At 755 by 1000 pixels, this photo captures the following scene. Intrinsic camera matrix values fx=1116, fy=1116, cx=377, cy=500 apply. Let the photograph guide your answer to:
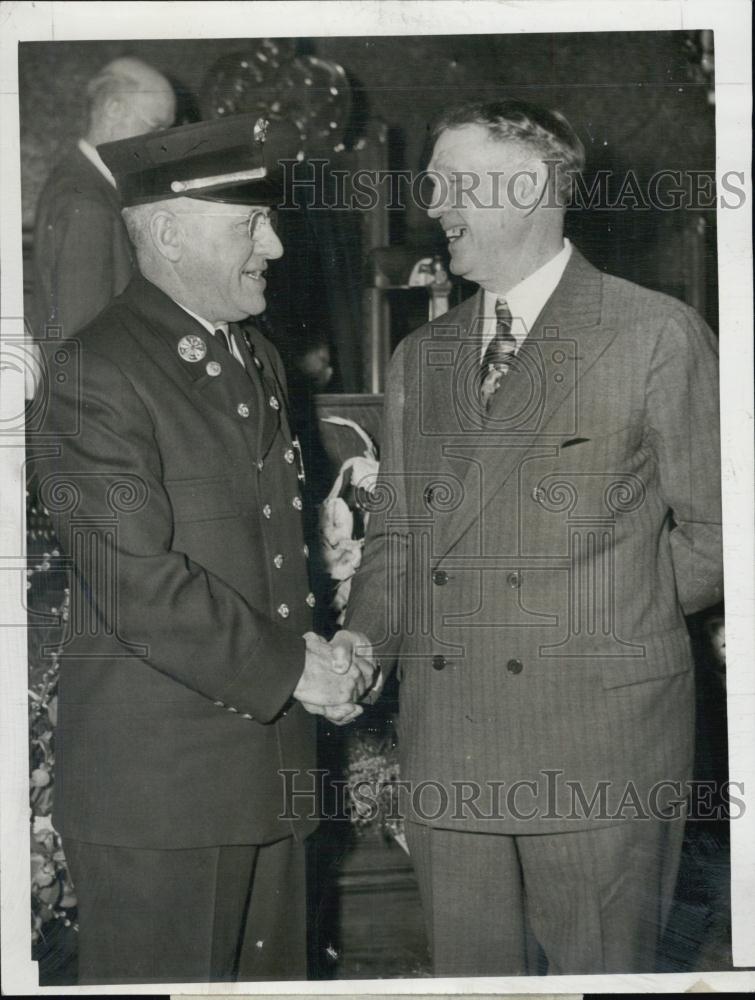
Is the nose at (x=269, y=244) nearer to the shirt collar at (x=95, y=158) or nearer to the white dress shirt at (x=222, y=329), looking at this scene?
the white dress shirt at (x=222, y=329)

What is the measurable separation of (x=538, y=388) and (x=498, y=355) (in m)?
0.10

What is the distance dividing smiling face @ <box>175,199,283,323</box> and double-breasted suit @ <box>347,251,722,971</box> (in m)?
0.31

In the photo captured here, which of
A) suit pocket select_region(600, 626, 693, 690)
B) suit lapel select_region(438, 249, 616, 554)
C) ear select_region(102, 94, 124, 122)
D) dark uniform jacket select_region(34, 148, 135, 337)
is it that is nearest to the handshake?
suit lapel select_region(438, 249, 616, 554)

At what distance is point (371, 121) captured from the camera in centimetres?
216

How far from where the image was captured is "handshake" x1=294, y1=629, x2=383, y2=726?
210 centimetres

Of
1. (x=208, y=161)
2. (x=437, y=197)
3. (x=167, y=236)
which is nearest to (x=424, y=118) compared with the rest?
(x=437, y=197)

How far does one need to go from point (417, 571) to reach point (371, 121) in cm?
87

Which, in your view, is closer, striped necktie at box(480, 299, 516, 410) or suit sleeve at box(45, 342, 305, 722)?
suit sleeve at box(45, 342, 305, 722)

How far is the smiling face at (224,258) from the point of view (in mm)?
2082

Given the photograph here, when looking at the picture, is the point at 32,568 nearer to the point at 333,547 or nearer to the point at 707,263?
the point at 333,547

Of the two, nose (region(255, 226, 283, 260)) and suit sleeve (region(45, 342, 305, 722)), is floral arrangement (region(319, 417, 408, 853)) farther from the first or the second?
nose (region(255, 226, 283, 260))

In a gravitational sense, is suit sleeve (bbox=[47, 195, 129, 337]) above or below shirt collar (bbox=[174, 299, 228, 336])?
above

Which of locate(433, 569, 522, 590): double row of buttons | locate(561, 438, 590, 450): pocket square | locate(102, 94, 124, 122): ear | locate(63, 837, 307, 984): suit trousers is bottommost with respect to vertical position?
locate(63, 837, 307, 984): suit trousers

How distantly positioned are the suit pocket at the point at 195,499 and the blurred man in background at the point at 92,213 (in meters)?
0.38
